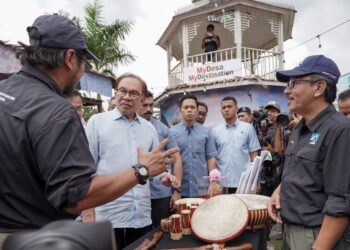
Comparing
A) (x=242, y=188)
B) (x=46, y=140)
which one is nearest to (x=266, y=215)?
(x=242, y=188)

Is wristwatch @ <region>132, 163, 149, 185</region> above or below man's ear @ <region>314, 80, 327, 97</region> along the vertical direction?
below

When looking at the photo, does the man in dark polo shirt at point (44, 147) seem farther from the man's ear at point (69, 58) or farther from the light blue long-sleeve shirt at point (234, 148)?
the light blue long-sleeve shirt at point (234, 148)

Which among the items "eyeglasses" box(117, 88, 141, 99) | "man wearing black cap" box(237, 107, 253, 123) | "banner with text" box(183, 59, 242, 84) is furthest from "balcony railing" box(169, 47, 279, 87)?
"eyeglasses" box(117, 88, 141, 99)

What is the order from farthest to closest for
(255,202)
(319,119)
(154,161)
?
(255,202), (319,119), (154,161)

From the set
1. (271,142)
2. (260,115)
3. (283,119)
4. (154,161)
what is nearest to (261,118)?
(260,115)

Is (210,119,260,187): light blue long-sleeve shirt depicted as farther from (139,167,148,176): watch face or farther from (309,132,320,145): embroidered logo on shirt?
(139,167,148,176): watch face

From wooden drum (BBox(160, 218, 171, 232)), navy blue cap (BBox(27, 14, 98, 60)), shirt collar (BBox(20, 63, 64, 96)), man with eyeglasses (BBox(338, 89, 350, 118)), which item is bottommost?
wooden drum (BBox(160, 218, 171, 232))

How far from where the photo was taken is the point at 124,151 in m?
2.54

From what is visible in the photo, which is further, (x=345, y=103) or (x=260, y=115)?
(x=260, y=115)

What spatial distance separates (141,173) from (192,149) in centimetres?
260

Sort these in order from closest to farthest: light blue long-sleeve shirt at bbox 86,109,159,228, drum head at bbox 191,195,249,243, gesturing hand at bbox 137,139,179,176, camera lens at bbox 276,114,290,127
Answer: gesturing hand at bbox 137,139,179,176
drum head at bbox 191,195,249,243
light blue long-sleeve shirt at bbox 86,109,159,228
camera lens at bbox 276,114,290,127

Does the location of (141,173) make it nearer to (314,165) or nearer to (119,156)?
(314,165)

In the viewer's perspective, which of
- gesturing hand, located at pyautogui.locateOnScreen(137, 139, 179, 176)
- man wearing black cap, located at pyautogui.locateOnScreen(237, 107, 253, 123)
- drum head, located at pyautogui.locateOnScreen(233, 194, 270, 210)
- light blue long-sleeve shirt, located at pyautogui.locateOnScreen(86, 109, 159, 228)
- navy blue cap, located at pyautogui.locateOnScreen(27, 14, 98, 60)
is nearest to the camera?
navy blue cap, located at pyautogui.locateOnScreen(27, 14, 98, 60)

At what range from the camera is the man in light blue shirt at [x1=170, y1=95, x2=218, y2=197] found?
12.9 ft
